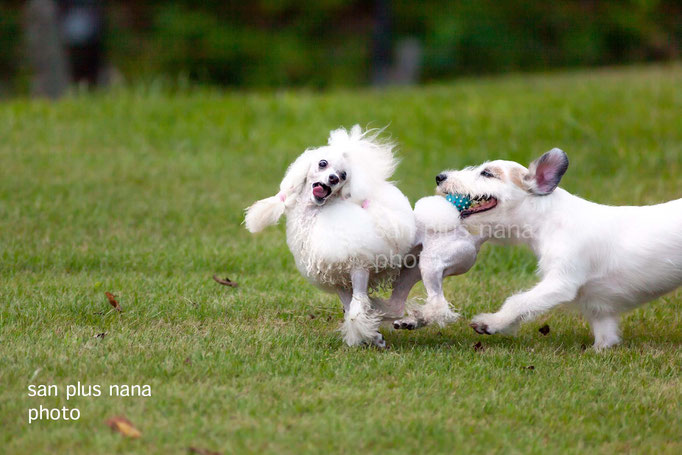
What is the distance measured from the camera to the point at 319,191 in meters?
4.32

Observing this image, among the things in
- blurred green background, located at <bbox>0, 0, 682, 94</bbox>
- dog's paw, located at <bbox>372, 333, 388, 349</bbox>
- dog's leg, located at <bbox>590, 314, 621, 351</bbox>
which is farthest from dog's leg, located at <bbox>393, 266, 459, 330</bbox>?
blurred green background, located at <bbox>0, 0, 682, 94</bbox>

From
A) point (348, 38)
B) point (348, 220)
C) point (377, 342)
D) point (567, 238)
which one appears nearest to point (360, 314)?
point (377, 342)

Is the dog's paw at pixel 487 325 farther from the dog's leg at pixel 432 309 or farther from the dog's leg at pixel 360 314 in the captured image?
the dog's leg at pixel 360 314

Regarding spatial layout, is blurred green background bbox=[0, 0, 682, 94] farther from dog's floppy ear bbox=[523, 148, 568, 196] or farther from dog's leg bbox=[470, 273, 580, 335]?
dog's leg bbox=[470, 273, 580, 335]

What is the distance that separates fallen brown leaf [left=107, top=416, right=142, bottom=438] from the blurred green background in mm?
18466

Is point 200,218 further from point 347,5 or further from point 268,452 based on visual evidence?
point 347,5

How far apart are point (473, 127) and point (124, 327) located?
22.4ft

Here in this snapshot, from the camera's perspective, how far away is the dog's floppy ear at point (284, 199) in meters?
4.51

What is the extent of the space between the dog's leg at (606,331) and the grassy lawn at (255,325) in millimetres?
78

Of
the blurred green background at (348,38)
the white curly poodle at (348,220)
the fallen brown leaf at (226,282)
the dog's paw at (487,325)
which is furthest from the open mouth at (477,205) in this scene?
the blurred green background at (348,38)

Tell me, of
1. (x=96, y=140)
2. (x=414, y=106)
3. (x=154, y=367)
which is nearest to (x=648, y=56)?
(x=414, y=106)

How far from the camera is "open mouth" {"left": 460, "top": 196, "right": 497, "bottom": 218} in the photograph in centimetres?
467

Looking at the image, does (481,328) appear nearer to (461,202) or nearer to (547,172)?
(461,202)

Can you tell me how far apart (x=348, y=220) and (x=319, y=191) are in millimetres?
Result: 206
